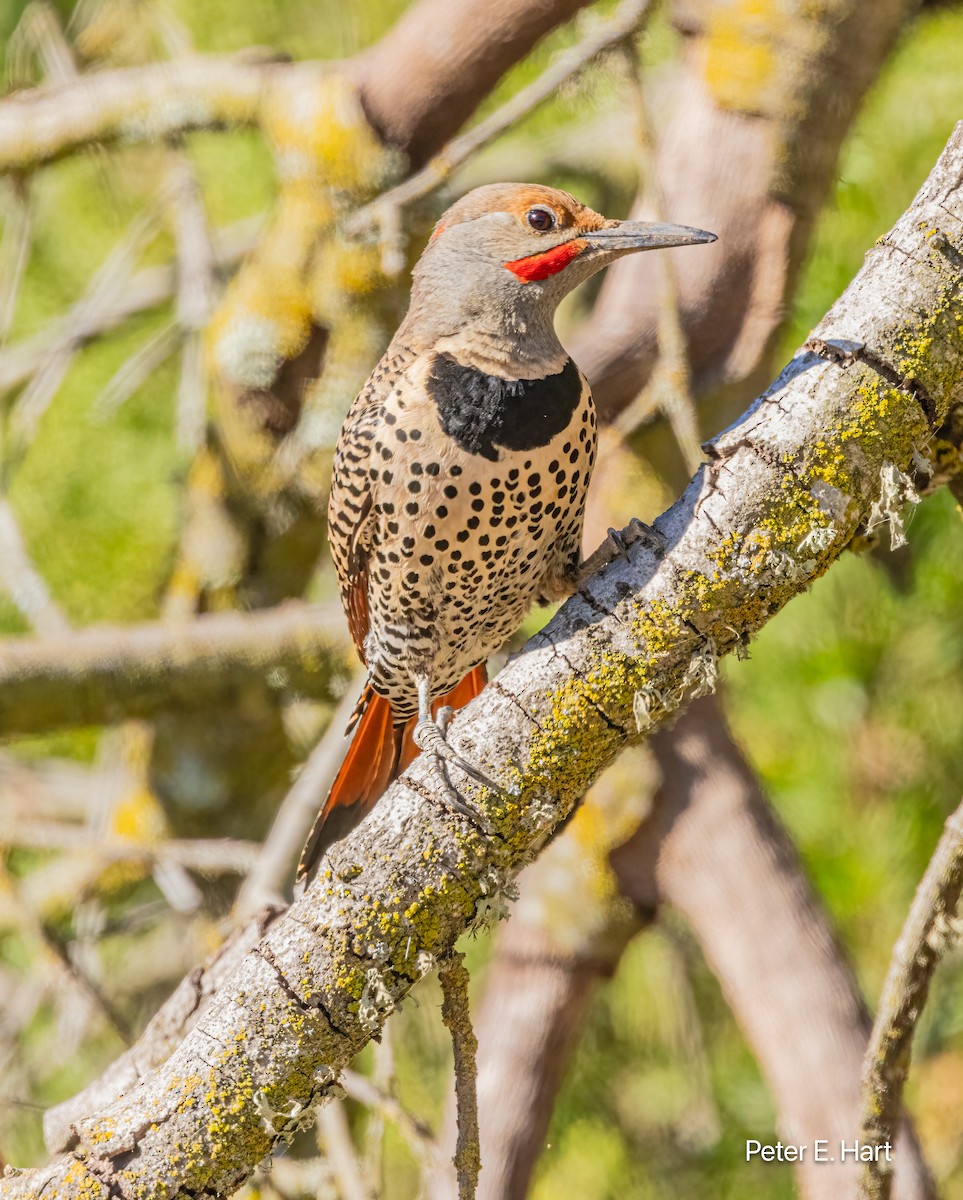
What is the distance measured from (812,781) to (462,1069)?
2673 mm

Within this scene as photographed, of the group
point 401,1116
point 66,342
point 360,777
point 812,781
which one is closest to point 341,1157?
point 401,1116

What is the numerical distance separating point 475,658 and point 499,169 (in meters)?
2.24

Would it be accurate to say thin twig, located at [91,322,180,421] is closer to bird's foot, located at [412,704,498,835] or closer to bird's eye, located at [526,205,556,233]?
bird's eye, located at [526,205,556,233]

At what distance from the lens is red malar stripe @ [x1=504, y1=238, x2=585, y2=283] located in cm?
267

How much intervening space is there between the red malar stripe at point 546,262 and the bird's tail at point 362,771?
0.90 meters

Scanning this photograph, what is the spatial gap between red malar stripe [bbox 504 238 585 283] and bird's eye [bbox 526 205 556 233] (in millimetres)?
51

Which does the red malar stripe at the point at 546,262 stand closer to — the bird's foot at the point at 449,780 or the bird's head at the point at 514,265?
the bird's head at the point at 514,265

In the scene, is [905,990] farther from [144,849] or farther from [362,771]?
[144,849]

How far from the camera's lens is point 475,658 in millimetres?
3018

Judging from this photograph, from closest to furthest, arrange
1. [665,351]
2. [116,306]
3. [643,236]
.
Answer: [643,236]
[665,351]
[116,306]

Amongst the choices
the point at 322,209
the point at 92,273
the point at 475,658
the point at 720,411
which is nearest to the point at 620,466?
the point at 720,411

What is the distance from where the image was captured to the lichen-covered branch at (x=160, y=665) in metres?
3.75

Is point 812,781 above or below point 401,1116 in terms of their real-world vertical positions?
above

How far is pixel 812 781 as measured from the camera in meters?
4.39
